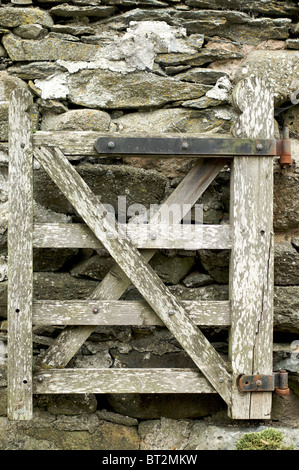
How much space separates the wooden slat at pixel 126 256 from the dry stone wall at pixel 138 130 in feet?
0.90

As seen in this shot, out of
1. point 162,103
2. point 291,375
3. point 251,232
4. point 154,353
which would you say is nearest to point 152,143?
point 162,103

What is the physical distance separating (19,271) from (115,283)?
442mm

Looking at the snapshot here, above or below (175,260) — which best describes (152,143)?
above

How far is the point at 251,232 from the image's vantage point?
2.10m

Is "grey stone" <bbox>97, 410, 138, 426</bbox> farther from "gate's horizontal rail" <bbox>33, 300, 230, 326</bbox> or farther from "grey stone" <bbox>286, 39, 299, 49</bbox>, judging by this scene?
"grey stone" <bbox>286, 39, 299, 49</bbox>

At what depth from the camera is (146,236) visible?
82.3 inches

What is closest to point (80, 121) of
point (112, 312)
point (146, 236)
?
point (146, 236)

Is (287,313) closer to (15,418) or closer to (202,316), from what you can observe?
(202,316)

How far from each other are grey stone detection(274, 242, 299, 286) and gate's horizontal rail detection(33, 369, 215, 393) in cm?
75

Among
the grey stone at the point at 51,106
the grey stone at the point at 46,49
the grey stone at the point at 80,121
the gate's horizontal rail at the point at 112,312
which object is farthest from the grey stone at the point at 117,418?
the grey stone at the point at 46,49

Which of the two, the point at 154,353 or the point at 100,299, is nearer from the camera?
the point at 100,299

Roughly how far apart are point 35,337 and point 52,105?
1.21 m

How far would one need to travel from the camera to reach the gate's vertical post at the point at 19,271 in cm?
205

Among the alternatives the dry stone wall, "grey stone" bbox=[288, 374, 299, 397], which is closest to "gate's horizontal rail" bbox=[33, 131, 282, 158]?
the dry stone wall
